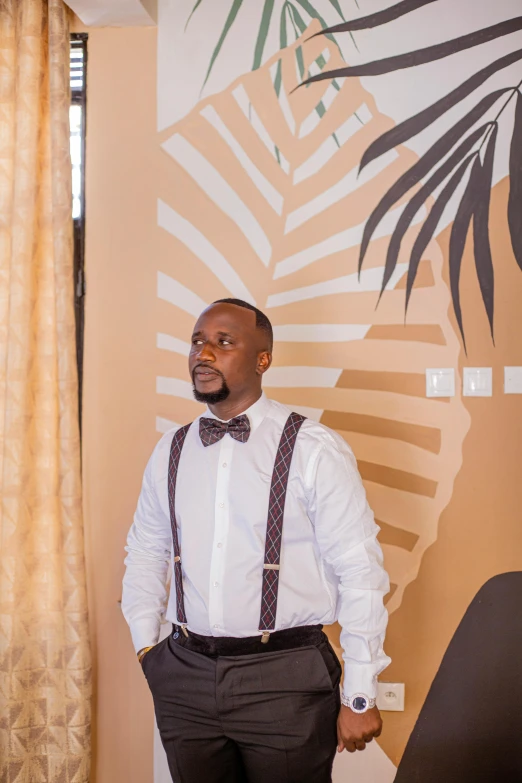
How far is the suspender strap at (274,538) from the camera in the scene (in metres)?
1.54

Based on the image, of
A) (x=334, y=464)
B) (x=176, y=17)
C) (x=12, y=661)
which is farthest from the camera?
(x=176, y=17)

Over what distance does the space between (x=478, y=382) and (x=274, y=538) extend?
0.97m

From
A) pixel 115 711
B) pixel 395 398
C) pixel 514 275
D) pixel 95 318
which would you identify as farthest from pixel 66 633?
pixel 514 275

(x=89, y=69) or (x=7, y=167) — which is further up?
(x=89, y=69)

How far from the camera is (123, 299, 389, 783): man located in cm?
151

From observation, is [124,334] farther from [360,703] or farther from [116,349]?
[360,703]

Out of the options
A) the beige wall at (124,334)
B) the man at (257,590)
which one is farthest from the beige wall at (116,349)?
the man at (257,590)

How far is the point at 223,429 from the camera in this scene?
1671 millimetres

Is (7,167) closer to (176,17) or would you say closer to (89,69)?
(89,69)

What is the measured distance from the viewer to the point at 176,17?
2.30 m

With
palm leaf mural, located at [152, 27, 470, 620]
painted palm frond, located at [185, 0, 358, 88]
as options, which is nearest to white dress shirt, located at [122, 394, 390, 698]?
palm leaf mural, located at [152, 27, 470, 620]

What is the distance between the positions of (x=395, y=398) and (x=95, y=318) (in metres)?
1.04

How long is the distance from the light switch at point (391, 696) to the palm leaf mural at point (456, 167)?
1.11 meters

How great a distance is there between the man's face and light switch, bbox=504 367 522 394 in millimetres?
891
